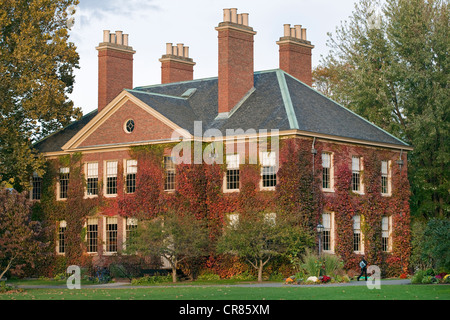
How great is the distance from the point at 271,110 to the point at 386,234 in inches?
372

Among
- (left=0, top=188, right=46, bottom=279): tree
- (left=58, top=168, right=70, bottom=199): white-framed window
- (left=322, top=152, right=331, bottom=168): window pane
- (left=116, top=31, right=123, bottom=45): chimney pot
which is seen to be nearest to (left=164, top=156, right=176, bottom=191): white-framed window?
(left=322, top=152, right=331, bottom=168): window pane

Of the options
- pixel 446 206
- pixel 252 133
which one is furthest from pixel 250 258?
pixel 446 206

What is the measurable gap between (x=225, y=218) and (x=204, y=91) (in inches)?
351

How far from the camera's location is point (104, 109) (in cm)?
4562

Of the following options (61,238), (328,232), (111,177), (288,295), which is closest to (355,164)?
(328,232)

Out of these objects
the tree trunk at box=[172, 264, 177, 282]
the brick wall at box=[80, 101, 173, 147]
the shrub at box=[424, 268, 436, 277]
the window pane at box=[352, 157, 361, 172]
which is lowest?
the tree trunk at box=[172, 264, 177, 282]

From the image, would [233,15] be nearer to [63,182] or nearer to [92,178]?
[92,178]

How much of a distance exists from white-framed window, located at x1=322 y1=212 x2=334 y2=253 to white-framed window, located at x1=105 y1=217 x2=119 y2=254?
11.2 m

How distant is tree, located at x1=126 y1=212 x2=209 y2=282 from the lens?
39469 mm

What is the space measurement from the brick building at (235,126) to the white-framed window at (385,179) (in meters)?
0.05

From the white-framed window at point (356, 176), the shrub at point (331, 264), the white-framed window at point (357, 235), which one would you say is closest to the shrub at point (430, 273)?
the shrub at point (331, 264)

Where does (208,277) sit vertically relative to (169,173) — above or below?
below

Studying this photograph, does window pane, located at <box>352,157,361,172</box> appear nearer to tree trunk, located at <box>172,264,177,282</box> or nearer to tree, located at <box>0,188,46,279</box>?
tree trunk, located at <box>172,264,177,282</box>

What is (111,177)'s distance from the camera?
45875mm
